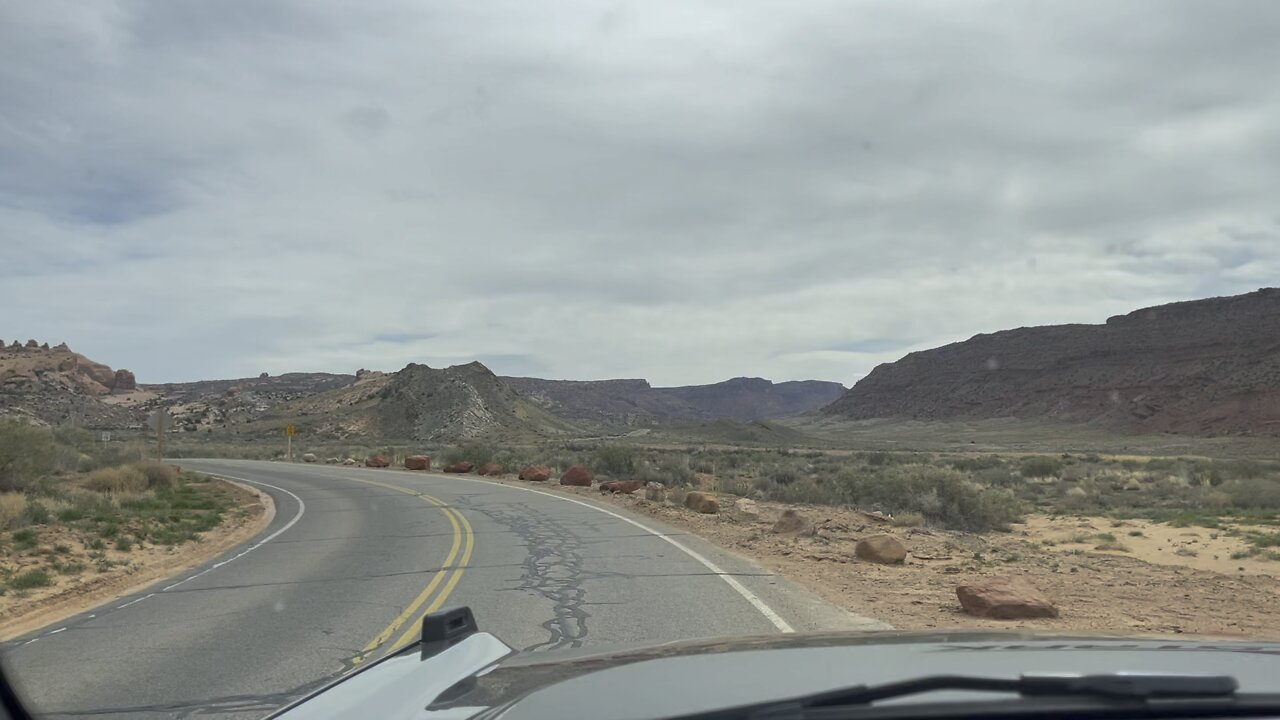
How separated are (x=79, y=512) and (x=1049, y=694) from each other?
71.2ft

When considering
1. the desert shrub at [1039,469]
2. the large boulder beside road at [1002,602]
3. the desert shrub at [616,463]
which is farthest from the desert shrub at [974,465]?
the large boulder beside road at [1002,602]

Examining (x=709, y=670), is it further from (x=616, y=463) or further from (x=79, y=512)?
(x=616, y=463)

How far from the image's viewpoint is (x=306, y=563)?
14109mm

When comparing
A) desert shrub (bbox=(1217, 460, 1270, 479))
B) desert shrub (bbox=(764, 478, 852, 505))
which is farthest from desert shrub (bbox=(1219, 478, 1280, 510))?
desert shrub (bbox=(764, 478, 852, 505))

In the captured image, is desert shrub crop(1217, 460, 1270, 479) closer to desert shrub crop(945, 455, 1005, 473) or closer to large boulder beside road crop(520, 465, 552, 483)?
desert shrub crop(945, 455, 1005, 473)

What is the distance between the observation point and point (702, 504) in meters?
22.1

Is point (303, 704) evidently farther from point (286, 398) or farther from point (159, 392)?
point (159, 392)

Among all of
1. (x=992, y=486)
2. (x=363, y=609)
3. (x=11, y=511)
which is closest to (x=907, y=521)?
(x=363, y=609)

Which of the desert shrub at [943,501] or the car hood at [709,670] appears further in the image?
the desert shrub at [943,501]

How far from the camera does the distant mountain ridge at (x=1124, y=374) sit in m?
86.1

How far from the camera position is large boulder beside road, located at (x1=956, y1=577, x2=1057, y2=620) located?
914cm

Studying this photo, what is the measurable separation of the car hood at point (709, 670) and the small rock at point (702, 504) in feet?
59.5

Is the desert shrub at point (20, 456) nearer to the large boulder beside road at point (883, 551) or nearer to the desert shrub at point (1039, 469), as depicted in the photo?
the large boulder beside road at point (883, 551)

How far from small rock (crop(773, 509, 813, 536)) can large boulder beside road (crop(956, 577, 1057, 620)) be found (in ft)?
24.2
